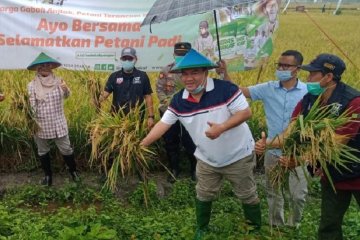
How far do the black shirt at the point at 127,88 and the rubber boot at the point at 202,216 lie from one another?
1.54 m

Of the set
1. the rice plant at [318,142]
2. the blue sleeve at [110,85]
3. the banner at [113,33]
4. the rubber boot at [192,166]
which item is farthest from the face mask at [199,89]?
the banner at [113,33]

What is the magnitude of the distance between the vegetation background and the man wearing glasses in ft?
0.70

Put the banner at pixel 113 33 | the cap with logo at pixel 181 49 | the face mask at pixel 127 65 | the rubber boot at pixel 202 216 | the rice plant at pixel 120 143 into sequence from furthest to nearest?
the banner at pixel 113 33 → the face mask at pixel 127 65 → the cap with logo at pixel 181 49 → the rubber boot at pixel 202 216 → the rice plant at pixel 120 143

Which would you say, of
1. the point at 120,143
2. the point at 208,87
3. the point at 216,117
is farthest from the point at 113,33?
the point at 216,117

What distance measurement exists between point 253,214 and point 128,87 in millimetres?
2000

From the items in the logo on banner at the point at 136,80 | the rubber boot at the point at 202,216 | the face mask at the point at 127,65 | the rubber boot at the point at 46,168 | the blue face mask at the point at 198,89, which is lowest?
the rubber boot at the point at 46,168

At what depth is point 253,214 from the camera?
3848mm

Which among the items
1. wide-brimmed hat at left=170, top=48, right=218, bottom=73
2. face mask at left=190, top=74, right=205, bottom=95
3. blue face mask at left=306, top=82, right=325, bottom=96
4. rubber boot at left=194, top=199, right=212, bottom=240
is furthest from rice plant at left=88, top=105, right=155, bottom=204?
blue face mask at left=306, top=82, right=325, bottom=96

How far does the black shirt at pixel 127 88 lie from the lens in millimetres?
4949

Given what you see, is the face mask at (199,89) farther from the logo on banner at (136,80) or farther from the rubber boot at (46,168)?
the rubber boot at (46,168)

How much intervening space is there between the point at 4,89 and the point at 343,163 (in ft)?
14.2

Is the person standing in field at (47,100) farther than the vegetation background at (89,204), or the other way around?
the person standing in field at (47,100)

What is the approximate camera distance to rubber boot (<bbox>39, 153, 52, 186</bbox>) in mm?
5086

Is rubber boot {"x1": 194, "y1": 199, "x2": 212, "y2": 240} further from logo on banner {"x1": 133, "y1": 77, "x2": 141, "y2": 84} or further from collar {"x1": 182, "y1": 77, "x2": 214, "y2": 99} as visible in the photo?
logo on banner {"x1": 133, "y1": 77, "x2": 141, "y2": 84}
